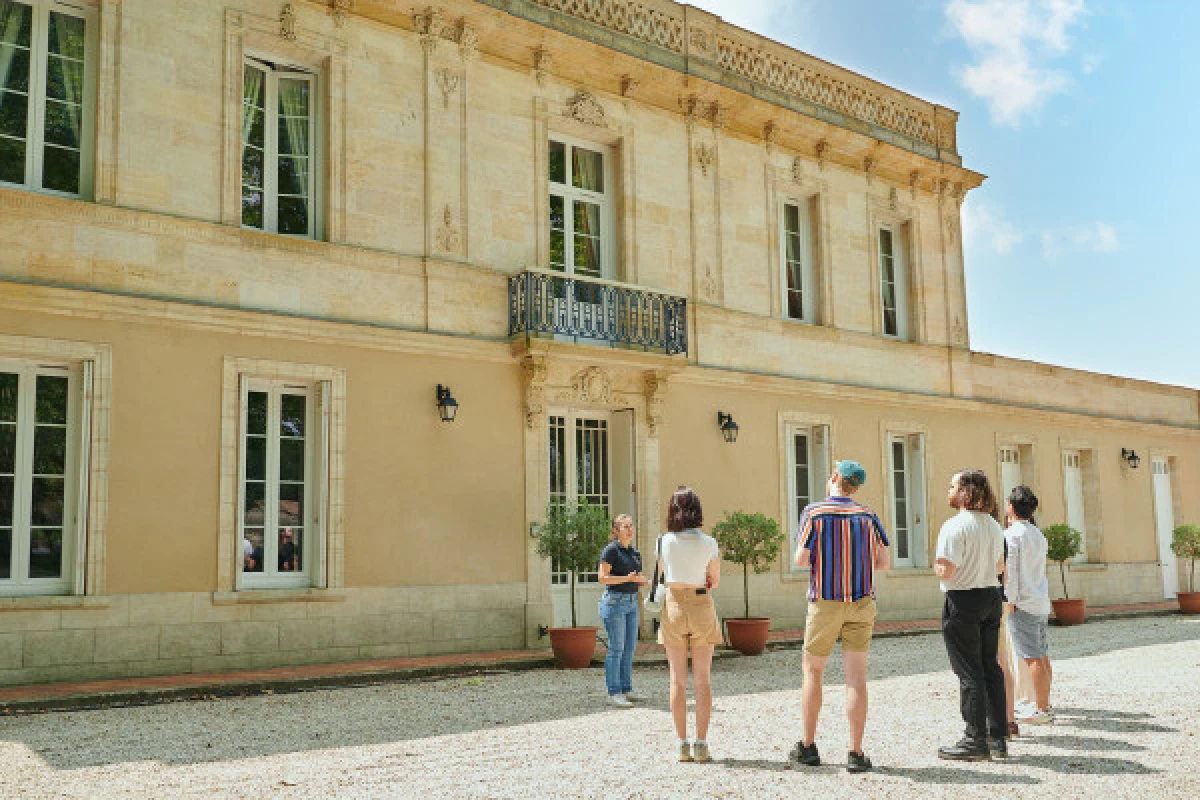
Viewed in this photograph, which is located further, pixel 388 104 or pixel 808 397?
pixel 808 397

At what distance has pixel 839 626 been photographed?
5.78m

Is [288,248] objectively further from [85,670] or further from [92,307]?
[85,670]

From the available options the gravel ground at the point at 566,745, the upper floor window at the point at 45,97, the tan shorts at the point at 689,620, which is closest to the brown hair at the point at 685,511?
the tan shorts at the point at 689,620

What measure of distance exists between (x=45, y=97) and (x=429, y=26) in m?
4.02

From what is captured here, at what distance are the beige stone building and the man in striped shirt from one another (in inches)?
241

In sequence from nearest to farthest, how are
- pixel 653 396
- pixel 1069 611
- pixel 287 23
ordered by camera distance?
pixel 287 23, pixel 653 396, pixel 1069 611

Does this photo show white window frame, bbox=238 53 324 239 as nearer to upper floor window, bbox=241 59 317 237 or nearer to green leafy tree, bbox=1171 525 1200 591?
upper floor window, bbox=241 59 317 237

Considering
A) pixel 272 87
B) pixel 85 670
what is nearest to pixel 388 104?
pixel 272 87

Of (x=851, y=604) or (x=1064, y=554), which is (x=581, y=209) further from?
(x=1064, y=554)

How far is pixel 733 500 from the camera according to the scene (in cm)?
1422

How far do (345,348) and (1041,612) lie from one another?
6.92 metres

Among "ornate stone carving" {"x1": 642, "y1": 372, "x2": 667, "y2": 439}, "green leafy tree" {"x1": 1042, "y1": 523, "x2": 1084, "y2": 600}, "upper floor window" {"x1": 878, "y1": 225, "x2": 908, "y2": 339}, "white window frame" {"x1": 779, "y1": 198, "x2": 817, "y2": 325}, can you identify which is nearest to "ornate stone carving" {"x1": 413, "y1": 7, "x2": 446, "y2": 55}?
"ornate stone carving" {"x1": 642, "y1": 372, "x2": 667, "y2": 439}

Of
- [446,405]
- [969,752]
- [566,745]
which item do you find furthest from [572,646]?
[969,752]

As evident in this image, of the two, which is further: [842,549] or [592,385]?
[592,385]
